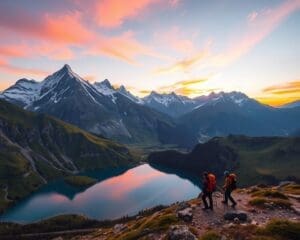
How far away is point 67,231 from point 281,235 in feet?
569

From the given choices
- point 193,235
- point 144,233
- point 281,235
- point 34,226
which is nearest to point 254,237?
point 281,235

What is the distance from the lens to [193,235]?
2998cm

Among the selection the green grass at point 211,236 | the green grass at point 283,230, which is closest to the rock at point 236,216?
the green grass at point 283,230

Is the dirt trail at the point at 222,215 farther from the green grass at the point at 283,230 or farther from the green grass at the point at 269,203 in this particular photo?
the green grass at the point at 283,230

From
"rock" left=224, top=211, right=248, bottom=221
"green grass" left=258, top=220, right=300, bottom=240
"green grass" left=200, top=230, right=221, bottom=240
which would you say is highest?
"rock" left=224, top=211, right=248, bottom=221

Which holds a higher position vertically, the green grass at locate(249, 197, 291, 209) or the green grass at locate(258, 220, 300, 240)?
the green grass at locate(249, 197, 291, 209)

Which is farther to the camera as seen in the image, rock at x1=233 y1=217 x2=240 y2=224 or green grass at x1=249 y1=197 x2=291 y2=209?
green grass at x1=249 y1=197 x2=291 y2=209

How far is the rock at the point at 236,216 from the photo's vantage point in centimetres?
3394

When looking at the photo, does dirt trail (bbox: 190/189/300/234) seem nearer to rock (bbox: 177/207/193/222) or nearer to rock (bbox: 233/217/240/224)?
rock (bbox: 177/207/193/222)

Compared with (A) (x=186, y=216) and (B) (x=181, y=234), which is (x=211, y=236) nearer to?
(B) (x=181, y=234)

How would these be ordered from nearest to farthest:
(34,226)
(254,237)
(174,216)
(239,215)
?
(254,237)
(239,215)
(174,216)
(34,226)

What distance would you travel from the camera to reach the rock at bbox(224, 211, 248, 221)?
33.9 m

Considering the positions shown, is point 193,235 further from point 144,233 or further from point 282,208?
point 282,208

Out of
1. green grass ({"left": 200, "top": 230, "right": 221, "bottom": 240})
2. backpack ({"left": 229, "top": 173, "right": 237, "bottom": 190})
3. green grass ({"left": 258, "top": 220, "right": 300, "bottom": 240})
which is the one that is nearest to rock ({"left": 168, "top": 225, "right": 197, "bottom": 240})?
green grass ({"left": 200, "top": 230, "right": 221, "bottom": 240})
